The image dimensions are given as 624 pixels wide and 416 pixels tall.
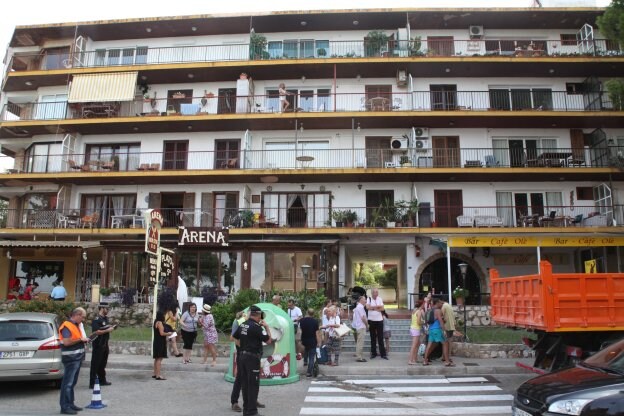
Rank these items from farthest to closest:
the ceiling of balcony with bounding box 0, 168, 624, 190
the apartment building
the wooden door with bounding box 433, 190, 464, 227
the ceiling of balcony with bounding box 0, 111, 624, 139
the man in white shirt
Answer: the wooden door with bounding box 433, 190, 464, 227
the ceiling of balcony with bounding box 0, 111, 624, 139
the ceiling of balcony with bounding box 0, 168, 624, 190
the apartment building
the man in white shirt

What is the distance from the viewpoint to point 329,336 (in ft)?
45.4

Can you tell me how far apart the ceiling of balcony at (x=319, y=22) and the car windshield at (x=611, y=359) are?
73.4 ft

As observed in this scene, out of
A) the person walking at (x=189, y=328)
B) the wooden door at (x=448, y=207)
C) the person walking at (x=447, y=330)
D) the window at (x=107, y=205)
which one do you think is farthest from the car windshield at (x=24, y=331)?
the wooden door at (x=448, y=207)

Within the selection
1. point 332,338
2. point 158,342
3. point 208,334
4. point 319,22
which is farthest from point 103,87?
point 332,338

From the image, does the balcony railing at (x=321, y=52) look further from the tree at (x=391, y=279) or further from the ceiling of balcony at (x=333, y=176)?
the tree at (x=391, y=279)

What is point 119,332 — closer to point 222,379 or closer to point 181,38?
point 222,379

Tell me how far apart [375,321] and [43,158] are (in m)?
21.4

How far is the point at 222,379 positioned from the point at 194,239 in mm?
11344

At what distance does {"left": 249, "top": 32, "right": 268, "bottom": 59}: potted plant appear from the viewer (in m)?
27.3

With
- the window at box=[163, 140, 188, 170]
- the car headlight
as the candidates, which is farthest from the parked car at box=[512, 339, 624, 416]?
the window at box=[163, 140, 188, 170]

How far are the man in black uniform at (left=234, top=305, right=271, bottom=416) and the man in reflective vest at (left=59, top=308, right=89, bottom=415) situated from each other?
9.04 feet

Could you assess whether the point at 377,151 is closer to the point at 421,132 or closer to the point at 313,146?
the point at 421,132

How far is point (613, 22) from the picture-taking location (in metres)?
17.9

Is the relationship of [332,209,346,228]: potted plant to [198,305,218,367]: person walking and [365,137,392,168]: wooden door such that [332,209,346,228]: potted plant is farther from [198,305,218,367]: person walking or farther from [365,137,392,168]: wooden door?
[198,305,218,367]: person walking
